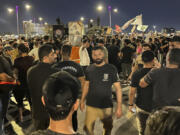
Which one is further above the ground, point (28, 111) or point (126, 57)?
point (126, 57)

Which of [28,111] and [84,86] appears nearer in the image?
[84,86]

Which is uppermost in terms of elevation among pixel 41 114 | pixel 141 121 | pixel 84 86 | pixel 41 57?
pixel 41 57

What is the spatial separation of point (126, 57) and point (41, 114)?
6.89m

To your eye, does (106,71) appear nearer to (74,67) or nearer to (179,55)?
(74,67)

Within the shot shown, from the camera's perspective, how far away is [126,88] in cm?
935

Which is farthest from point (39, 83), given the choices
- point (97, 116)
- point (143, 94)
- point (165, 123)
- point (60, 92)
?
point (165, 123)

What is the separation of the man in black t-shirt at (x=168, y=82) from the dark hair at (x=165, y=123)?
235 centimetres

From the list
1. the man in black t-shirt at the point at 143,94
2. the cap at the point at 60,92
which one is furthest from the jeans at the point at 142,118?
the cap at the point at 60,92

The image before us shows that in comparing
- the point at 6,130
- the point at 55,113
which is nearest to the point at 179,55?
the point at 55,113

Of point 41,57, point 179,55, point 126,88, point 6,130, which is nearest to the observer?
point 179,55

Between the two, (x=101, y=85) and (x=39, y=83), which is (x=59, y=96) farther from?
(x=101, y=85)

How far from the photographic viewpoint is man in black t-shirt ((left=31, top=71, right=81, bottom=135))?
1641mm

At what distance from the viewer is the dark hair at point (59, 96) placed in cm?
164

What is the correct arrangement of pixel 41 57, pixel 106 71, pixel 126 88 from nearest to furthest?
pixel 41 57, pixel 106 71, pixel 126 88
